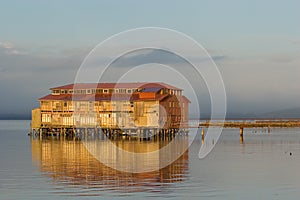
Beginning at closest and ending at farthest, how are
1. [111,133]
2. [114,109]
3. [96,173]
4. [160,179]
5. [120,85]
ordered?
[160,179]
[96,173]
[114,109]
[111,133]
[120,85]

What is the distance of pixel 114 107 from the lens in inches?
3612

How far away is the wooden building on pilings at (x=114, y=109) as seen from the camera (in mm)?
90250

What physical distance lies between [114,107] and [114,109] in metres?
0.31

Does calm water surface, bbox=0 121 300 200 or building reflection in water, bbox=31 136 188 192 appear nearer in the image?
calm water surface, bbox=0 121 300 200

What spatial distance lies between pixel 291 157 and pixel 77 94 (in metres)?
46.8

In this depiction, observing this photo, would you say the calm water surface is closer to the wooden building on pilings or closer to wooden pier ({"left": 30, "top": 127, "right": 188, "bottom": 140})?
the wooden building on pilings

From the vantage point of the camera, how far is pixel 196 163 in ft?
175

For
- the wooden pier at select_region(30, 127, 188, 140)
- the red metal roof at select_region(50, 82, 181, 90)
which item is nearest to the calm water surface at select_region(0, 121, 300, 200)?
the wooden pier at select_region(30, 127, 188, 140)

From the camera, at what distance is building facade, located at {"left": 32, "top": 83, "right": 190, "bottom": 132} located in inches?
3551

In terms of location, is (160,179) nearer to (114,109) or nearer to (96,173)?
(96,173)

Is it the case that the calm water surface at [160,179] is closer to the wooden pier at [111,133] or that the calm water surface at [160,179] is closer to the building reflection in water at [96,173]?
the building reflection in water at [96,173]

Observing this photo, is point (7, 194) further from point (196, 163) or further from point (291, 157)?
point (291, 157)

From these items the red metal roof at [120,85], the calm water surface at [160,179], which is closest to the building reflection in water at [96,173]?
the calm water surface at [160,179]

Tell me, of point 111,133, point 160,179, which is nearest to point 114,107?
point 111,133
